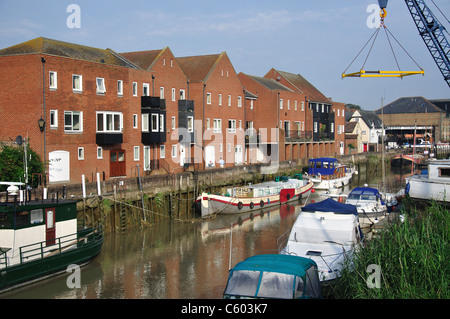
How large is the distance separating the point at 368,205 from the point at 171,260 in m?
12.0

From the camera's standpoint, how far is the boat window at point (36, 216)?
19641 millimetres

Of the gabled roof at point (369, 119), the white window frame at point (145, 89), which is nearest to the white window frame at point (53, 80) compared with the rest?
the white window frame at point (145, 89)

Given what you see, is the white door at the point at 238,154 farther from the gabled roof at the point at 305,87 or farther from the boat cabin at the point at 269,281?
the boat cabin at the point at 269,281

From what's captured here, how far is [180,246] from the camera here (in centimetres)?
2569

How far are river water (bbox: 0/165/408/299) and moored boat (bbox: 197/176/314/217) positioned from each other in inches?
29.0

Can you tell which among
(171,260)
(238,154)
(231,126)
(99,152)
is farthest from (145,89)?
(171,260)

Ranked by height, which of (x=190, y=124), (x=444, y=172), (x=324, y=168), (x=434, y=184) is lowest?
(x=434, y=184)

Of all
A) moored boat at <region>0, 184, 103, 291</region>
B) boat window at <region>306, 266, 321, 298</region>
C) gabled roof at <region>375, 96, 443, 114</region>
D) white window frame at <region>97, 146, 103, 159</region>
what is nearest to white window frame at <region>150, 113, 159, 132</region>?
white window frame at <region>97, 146, 103, 159</region>

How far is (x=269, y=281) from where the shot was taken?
1217cm

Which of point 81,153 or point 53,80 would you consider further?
point 81,153

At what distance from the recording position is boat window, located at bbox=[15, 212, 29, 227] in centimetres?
1900

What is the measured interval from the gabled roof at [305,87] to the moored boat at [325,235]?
4590 centimetres

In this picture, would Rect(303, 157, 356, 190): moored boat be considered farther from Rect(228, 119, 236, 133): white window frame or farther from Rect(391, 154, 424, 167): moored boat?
Rect(391, 154, 424, 167): moored boat

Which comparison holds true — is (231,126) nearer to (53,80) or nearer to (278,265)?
(53,80)
